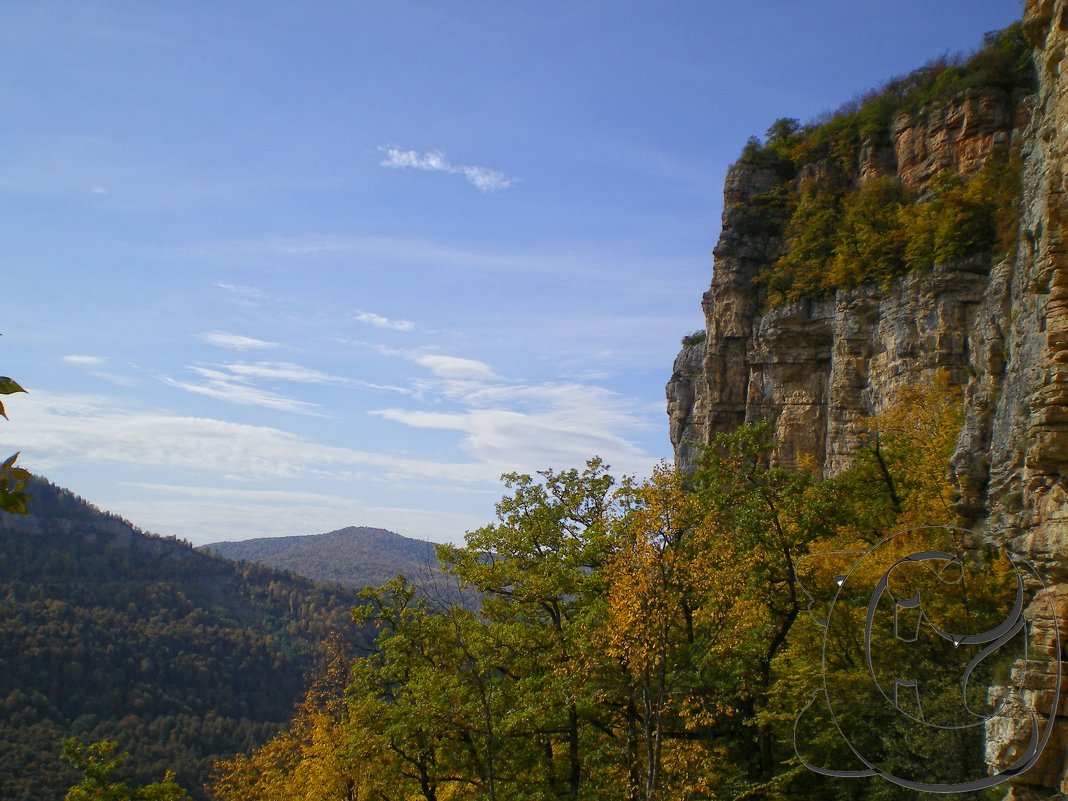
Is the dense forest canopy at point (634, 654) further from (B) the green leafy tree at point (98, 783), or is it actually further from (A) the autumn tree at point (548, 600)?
(B) the green leafy tree at point (98, 783)

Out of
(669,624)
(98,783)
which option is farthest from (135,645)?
(669,624)

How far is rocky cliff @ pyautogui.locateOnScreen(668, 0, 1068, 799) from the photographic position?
1066 centimetres

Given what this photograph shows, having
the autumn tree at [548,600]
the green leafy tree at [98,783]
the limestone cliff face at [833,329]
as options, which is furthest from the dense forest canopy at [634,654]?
the limestone cliff face at [833,329]

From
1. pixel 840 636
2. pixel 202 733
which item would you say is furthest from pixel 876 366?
pixel 202 733

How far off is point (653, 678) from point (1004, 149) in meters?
32.1

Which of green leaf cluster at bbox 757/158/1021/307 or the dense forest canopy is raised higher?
green leaf cluster at bbox 757/158/1021/307

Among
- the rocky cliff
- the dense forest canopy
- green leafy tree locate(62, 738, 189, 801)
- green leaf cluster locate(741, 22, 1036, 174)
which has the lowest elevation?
green leafy tree locate(62, 738, 189, 801)
